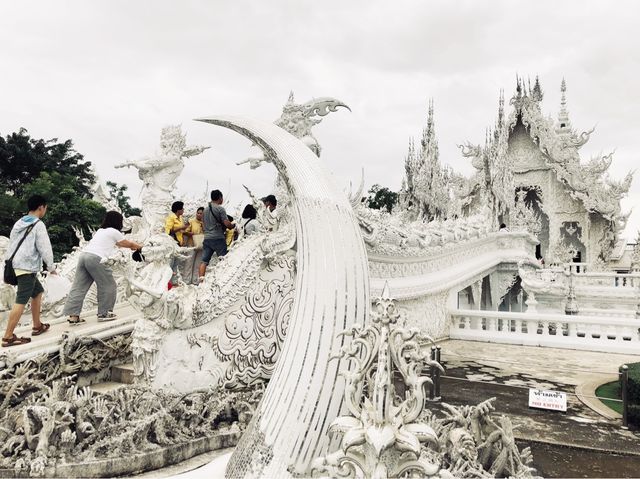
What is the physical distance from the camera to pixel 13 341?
4438 millimetres

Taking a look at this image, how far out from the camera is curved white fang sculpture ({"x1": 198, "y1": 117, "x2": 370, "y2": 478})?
2205 millimetres

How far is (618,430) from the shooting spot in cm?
363

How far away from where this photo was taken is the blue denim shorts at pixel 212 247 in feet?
19.0

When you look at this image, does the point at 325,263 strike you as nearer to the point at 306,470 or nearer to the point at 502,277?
the point at 306,470

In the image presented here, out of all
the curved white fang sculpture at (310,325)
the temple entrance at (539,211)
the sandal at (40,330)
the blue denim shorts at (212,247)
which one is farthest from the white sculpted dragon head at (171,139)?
the temple entrance at (539,211)

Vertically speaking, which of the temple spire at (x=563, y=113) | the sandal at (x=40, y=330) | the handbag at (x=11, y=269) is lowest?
the sandal at (x=40, y=330)

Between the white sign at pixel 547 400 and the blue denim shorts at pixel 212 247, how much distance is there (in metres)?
3.53

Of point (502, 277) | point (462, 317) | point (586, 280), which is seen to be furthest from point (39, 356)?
point (586, 280)

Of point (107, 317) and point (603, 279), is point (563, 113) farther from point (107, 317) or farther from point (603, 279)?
A: point (107, 317)

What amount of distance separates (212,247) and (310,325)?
3.60 meters

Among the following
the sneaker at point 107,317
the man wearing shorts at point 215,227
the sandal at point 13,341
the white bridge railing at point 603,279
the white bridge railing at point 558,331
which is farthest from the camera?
the white bridge railing at point 603,279

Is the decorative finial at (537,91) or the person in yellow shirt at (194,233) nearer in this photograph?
the person in yellow shirt at (194,233)

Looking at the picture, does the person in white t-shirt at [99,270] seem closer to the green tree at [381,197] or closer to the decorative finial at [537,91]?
the decorative finial at [537,91]

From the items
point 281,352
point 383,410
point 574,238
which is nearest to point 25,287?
point 281,352
